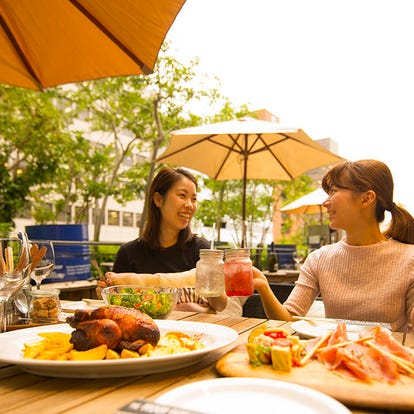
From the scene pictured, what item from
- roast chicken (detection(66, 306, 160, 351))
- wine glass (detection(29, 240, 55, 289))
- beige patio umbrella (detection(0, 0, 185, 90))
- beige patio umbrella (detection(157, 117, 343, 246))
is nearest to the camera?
roast chicken (detection(66, 306, 160, 351))

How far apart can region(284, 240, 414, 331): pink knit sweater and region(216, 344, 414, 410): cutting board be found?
1.28 m

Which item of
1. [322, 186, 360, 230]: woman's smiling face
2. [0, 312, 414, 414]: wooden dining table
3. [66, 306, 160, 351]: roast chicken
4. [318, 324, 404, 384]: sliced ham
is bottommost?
[0, 312, 414, 414]: wooden dining table

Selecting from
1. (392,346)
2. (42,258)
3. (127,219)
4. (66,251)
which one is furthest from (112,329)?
(127,219)

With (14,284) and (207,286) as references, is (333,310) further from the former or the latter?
(14,284)

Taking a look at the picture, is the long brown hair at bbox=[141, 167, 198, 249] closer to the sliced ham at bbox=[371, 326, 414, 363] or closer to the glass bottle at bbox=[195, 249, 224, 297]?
the glass bottle at bbox=[195, 249, 224, 297]

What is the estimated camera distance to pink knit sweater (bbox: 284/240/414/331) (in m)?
2.11

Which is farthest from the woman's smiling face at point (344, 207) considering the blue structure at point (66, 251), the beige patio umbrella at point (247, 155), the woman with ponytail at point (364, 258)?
the blue structure at point (66, 251)

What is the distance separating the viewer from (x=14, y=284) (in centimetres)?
133

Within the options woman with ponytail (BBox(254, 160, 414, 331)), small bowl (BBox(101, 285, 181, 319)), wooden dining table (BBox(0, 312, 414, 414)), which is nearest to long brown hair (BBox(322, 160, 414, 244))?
woman with ponytail (BBox(254, 160, 414, 331))

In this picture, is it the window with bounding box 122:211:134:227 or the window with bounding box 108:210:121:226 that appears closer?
the window with bounding box 108:210:121:226

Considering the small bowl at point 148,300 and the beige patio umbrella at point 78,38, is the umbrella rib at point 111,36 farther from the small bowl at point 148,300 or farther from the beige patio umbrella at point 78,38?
the small bowl at point 148,300

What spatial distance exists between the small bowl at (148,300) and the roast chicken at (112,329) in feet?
1.46

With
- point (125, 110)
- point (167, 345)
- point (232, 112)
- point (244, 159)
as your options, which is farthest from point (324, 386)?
point (232, 112)

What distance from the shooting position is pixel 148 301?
5.15ft
